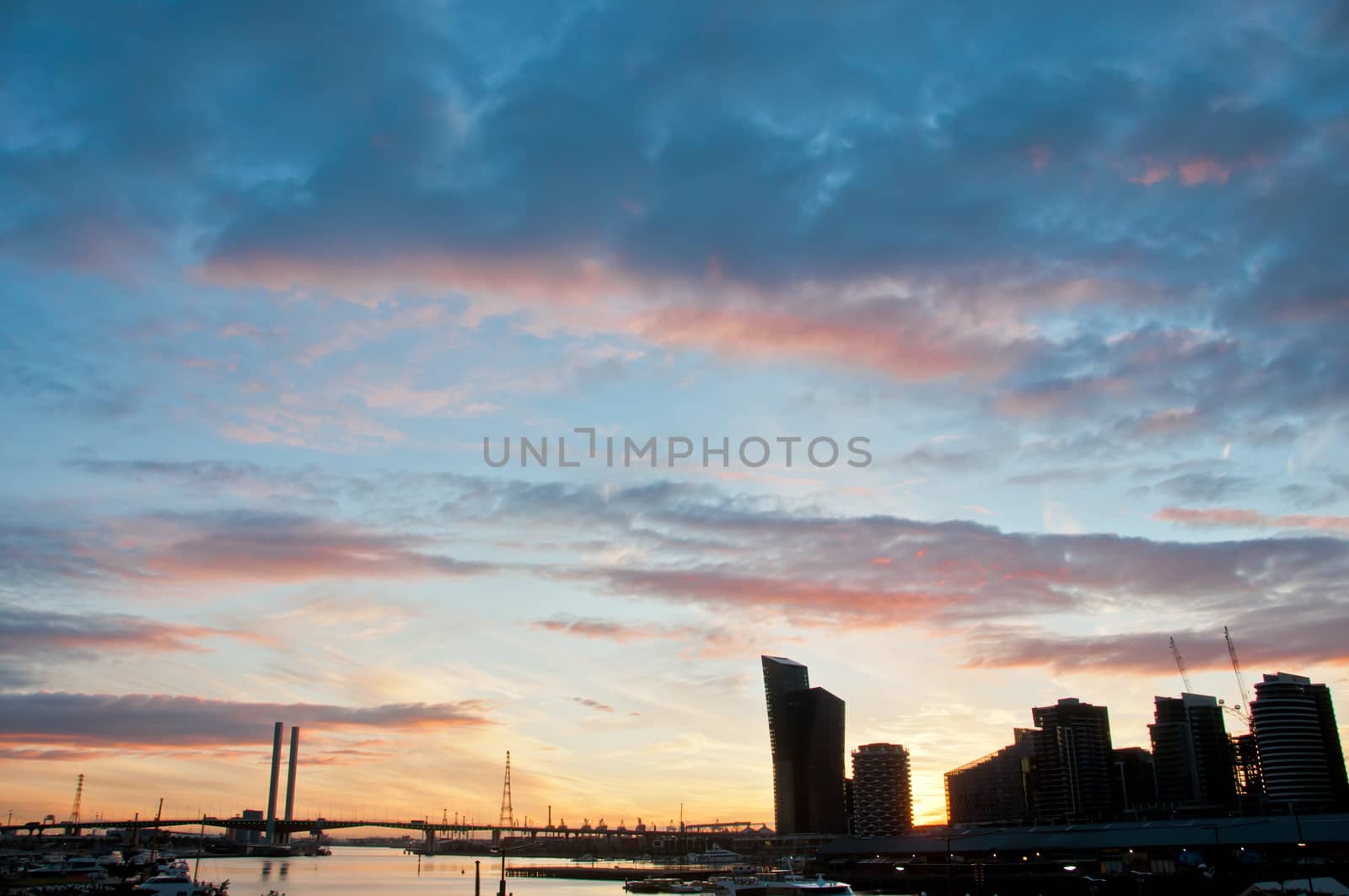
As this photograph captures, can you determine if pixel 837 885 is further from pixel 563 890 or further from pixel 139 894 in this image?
pixel 563 890

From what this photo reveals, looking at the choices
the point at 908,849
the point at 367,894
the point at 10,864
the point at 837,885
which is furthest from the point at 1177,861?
the point at 10,864

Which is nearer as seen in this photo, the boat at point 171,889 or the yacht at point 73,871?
the boat at point 171,889

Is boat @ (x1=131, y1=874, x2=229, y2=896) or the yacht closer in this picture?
boat @ (x1=131, y1=874, x2=229, y2=896)

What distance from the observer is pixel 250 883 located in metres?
199

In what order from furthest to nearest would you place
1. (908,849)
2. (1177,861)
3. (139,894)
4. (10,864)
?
1. (908,849)
2. (1177,861)
3. (10,864)
4. (139,894)

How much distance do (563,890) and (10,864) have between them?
9846cm

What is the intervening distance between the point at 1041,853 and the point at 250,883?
14556 cm

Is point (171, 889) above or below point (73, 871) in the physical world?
above

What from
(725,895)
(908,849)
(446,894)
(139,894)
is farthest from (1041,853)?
Answer: (139,894)

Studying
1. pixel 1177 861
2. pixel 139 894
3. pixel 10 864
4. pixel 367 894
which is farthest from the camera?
pixel 367 894

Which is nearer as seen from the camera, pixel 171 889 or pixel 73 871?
pixel 171 889

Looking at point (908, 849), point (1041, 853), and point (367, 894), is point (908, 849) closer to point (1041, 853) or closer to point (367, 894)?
point (1041, 853)

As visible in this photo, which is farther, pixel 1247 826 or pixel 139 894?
pixel 1247 826

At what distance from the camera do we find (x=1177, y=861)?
140750 millimetres
